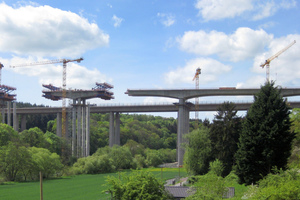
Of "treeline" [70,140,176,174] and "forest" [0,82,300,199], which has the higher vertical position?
"forest" [0,82,300,199]

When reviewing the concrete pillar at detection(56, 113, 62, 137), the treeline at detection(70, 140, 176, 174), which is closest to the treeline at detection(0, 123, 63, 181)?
the treeline at detection(70, 140, 176, 174)

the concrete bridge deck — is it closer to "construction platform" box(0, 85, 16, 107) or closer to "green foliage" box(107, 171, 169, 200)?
"construction platform" box(0, 85, 16, 107)

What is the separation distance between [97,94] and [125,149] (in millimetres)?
20088

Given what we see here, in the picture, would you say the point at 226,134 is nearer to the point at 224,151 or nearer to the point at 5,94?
the point at 224,151

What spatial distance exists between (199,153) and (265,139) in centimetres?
2259

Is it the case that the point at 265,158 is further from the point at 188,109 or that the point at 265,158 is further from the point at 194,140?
the point at 188,109

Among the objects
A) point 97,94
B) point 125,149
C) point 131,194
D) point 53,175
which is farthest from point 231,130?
point 97,94

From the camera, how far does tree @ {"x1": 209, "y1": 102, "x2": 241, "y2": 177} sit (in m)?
54.4

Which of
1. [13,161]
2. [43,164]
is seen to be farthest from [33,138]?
[13,161]

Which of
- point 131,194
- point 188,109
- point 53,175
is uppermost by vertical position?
point 188,109

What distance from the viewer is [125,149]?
9544 centimetres

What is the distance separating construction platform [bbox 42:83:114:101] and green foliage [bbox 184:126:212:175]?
50.0 metres

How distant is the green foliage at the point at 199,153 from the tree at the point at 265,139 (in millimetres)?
18821

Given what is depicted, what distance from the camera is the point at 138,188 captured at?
25.9 m
